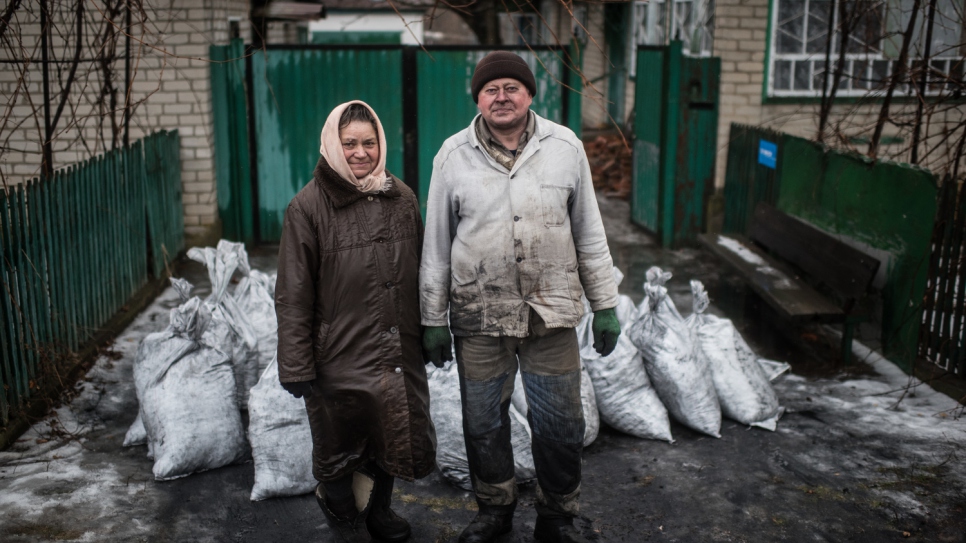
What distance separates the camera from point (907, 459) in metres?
4.00

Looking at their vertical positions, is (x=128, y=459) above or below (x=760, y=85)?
below

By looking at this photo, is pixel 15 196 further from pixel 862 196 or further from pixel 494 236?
pixel 862 196

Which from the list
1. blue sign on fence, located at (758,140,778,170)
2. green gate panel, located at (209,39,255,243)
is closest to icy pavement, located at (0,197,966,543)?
blue sign on fence, located at (758,140,778,170)

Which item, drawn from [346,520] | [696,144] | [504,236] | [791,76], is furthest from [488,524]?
[791,76]

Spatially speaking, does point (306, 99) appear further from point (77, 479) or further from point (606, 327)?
point (606, 327)

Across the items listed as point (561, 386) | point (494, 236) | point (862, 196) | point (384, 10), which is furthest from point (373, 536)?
point (384, 10)

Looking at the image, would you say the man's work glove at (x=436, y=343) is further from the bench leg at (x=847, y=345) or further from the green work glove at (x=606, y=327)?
the bench leg at (x=847, y=345)

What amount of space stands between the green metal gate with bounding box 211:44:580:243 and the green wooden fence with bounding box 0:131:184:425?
1.01m

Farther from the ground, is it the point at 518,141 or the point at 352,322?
the point at 518,141

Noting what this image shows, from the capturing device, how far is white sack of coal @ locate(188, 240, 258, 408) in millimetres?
4148

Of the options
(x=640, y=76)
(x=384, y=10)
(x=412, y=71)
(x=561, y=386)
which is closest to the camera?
(x=561, y=386)

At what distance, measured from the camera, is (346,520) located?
10.3 ft

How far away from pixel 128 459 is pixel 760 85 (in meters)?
7.36

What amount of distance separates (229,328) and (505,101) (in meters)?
1.97
